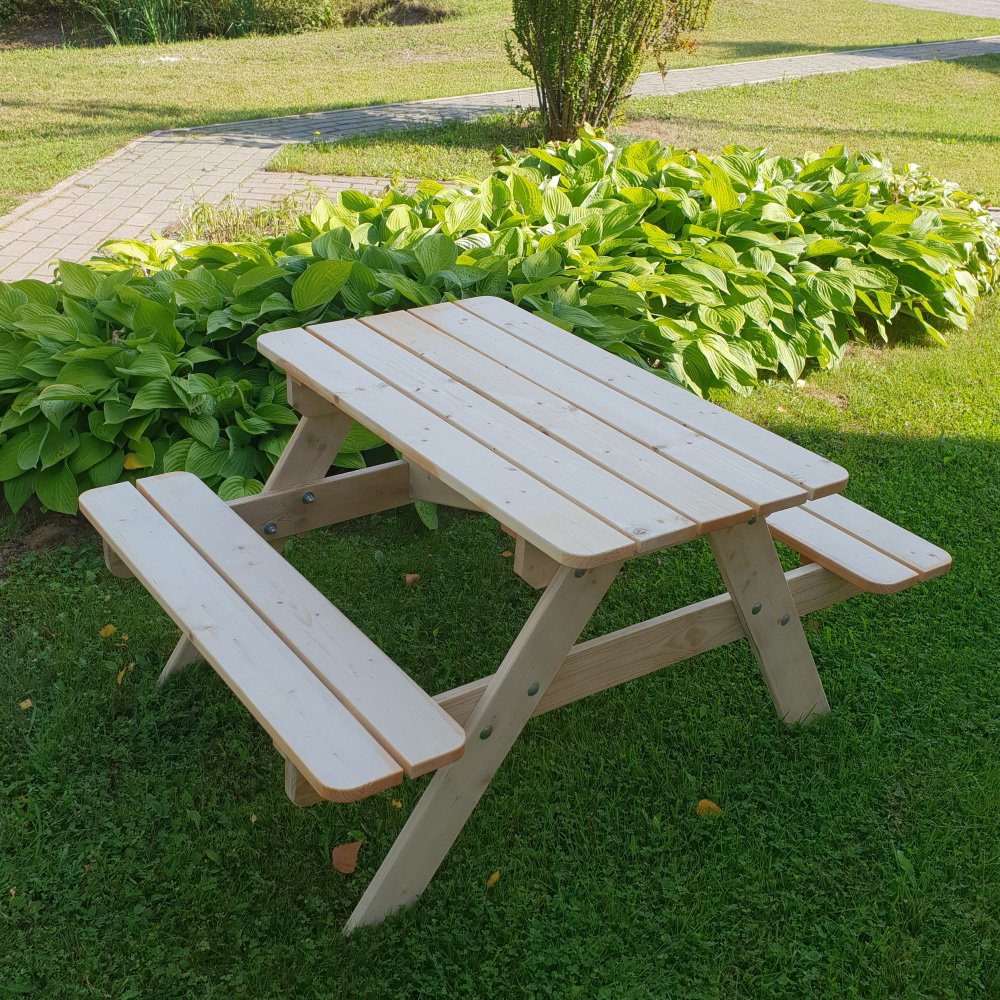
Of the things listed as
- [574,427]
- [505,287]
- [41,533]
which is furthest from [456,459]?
[505,287]

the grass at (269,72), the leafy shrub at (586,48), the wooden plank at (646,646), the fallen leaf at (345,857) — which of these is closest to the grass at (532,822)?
the fallen leaf at (345,857)

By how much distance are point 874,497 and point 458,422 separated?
1904 mm

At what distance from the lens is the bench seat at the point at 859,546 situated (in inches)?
86.7

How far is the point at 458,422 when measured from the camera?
6.92 ft

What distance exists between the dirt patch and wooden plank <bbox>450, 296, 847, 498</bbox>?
1.30 metres

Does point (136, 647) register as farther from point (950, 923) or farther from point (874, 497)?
point (874, 497)

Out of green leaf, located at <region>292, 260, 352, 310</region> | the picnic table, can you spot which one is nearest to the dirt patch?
the picnic table

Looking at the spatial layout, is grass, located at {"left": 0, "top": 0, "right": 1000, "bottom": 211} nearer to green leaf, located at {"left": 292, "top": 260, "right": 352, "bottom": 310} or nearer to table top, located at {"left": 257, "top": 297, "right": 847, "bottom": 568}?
green leaf, located at {"left": 292, "top": 260, "right": 352, "bottom": 310}

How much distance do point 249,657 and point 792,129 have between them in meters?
8.39

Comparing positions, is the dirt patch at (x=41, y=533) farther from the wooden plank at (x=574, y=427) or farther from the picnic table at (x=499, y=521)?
the wooden plank at (x=574, y=427)

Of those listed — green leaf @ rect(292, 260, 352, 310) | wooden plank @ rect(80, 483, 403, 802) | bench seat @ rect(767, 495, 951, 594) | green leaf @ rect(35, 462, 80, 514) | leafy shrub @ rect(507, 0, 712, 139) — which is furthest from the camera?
leafy shrub @ rect(507, 0, 712, 139)

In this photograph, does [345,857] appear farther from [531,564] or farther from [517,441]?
[517,441]

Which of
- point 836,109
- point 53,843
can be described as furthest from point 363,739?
point 836,109

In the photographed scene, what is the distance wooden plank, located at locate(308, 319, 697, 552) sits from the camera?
1.75 m
